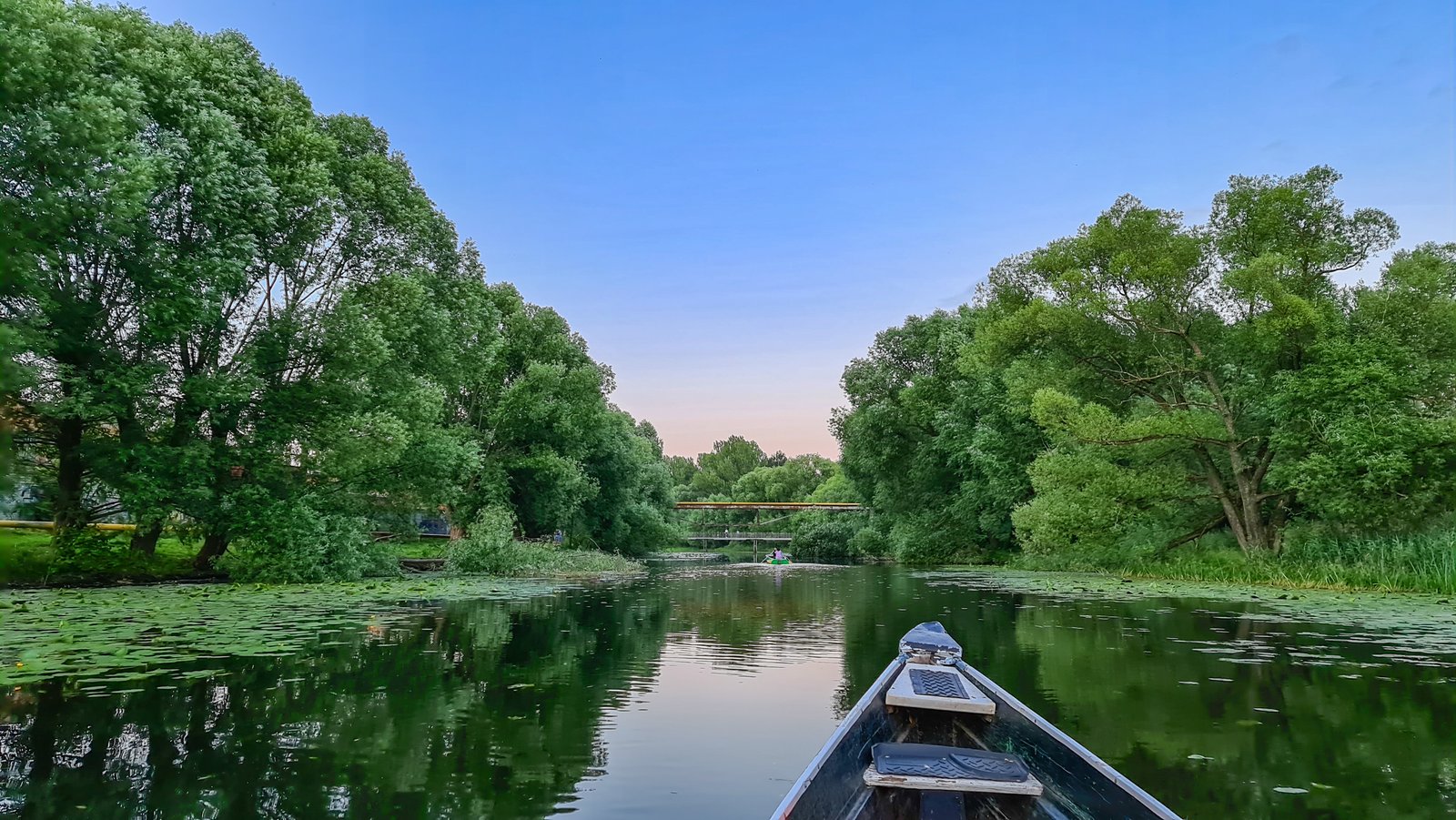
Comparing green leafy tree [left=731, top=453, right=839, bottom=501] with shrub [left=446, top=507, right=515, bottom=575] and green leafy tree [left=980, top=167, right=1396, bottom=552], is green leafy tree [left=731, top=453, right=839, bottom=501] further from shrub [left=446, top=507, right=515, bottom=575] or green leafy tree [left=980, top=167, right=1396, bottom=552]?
shrub [left=446, top=507, right=515, bottom=575]

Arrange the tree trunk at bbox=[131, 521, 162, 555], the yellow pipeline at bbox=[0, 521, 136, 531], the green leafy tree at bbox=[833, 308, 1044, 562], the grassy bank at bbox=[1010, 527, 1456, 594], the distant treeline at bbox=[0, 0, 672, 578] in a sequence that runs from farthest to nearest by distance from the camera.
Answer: the green leafy tree at bbox=[833, 308, 1044, 562] → the yellow pipeline at bbox=[0, 521, 136, 531] → the tree trunk at bbox=[131, 521, 162, 555] → the grassy bank at bbox=[1010, 527, 1456, 594] → the distant treeline at bbox=[0, 0, 672, 578]

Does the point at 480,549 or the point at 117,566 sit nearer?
the point at 117,566

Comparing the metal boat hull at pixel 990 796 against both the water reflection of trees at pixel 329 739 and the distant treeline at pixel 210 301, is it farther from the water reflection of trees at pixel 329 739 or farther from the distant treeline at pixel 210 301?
the distant treeline at pixel 210 301

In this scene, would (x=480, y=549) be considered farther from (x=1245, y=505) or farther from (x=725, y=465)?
(x=725, y=465)

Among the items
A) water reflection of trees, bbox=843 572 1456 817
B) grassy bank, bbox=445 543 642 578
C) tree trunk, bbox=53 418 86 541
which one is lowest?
grassy bank, bbox=445 543 642 578

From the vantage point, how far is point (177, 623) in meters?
11.6

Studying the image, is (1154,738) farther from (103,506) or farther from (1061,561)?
(1061,561)

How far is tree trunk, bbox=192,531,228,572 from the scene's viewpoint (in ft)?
68.0

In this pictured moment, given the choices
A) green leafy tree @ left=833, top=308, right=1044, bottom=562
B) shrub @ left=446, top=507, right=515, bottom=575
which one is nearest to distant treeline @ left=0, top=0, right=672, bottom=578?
shrub @ left=446, top=507, right=515, bottom=575

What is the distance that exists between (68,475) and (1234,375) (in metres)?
34.5

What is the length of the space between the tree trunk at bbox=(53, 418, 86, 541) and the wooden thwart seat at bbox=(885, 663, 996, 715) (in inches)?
781

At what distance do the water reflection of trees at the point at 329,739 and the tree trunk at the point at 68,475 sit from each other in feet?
41.2

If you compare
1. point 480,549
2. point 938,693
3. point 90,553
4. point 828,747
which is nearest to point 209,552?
point 90,553

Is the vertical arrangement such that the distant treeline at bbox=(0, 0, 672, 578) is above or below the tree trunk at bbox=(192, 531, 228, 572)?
above
